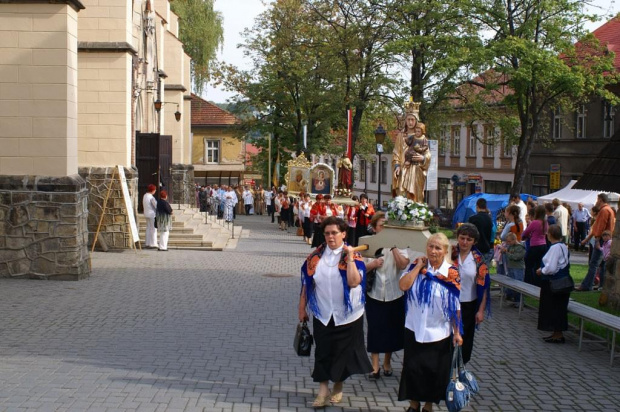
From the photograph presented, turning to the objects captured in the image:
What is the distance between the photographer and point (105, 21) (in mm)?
20781

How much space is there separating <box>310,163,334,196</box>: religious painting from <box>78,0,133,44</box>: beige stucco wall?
20034 millimetres

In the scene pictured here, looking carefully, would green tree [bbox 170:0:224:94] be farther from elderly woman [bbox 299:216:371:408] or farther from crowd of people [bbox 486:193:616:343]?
elderly woman [bbox 299:216:371:408]

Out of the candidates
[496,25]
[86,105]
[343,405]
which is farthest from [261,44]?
[343,405]

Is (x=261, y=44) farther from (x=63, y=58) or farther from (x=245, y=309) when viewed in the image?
(x=245, y=309)

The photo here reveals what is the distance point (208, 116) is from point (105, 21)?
46.0 m

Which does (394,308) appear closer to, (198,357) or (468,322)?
(468,322)

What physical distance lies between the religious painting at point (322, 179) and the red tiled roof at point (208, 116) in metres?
26.9

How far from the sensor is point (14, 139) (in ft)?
47.9

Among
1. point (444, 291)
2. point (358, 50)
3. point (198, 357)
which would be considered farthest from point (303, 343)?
point (358, 50)

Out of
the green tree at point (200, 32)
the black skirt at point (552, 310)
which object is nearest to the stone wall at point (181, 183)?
the green tree at point (200, 32)

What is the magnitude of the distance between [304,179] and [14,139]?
88.6 feet

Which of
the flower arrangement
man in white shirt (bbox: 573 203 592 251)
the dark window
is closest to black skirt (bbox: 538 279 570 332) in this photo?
the flower arrangement

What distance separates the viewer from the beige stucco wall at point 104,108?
20.8 metres

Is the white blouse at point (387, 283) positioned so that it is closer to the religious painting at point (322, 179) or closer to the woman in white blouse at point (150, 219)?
the woman in white blouse at point (150, 219)
